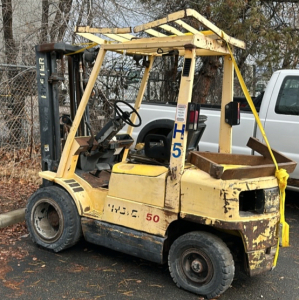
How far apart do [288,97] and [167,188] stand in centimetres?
322

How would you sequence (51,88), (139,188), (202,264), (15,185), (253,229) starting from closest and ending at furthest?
(253,229) → (202,264) → (139,188) → (51,88) → (15,185)

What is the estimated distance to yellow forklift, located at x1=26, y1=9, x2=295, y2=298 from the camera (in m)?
3.51

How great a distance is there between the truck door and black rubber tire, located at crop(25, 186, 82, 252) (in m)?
3.37

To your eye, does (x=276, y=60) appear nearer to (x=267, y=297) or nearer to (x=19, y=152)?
(x=19, y=152)

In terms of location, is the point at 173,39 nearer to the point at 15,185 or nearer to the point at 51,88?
the point at 51,88

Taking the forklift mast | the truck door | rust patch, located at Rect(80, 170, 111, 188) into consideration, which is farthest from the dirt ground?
the truck door

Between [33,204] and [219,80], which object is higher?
[219,80]

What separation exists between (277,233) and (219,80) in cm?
856

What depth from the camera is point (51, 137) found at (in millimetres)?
4883

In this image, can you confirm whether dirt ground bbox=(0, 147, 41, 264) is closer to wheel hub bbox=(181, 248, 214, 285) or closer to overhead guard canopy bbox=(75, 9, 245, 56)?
wheel hub bbox=(181, 248, 214, 285)

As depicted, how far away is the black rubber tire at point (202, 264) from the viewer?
351 cm

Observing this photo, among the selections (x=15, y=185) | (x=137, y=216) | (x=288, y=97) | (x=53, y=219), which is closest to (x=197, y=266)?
(x=137, y=216)

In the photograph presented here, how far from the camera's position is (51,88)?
482cm

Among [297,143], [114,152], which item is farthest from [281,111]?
[114,152]
